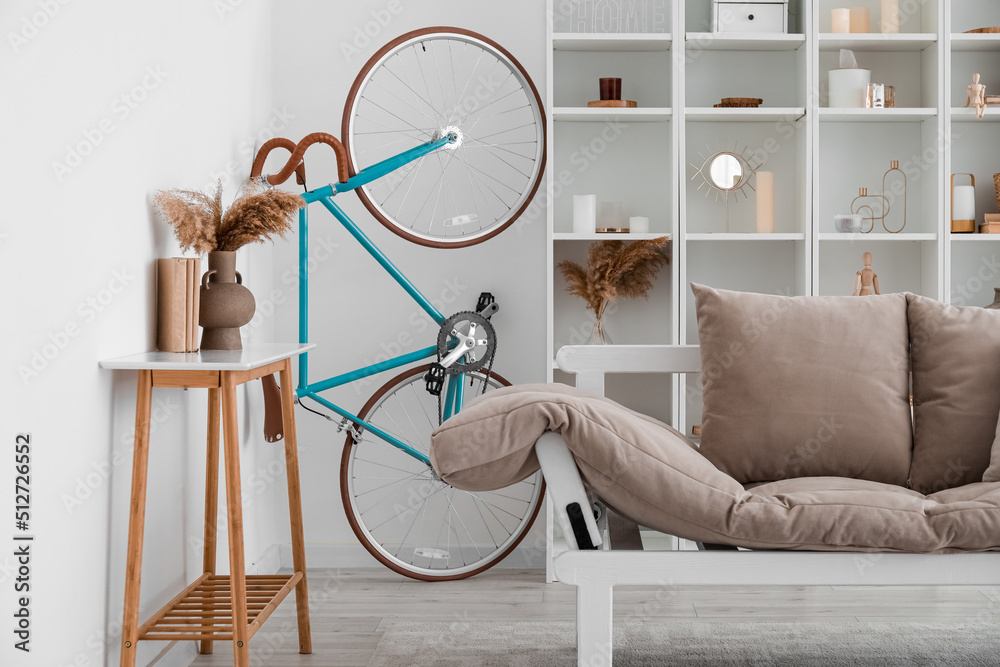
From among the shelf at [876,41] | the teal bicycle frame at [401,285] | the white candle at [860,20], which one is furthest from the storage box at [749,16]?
the teal bicycle frame at [401,285]

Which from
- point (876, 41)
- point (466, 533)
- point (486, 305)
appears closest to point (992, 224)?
point (876, 41)

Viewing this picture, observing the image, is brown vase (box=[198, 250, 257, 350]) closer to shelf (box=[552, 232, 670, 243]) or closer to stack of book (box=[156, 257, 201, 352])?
stack of book (box=[156, 257, 201, 352])

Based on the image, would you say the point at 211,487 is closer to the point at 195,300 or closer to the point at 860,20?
the point at 195,300

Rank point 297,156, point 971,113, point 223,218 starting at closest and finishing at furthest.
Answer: point 223,218 < point 297,156 < point 971,113

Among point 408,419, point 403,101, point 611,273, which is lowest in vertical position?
point 408,419

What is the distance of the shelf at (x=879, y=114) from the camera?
2822mm

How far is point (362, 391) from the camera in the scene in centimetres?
307

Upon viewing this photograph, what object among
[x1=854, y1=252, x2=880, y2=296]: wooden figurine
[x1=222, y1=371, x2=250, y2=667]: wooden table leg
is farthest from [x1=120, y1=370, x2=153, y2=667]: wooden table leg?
[x1=854, y1=252, x2=880, y2=296]: wooden figurine

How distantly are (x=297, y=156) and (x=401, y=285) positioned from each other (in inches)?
22.5

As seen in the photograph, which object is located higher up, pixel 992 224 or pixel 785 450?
pixel 992 224

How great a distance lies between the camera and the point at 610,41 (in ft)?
9.48

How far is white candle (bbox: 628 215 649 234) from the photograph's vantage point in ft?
9.57

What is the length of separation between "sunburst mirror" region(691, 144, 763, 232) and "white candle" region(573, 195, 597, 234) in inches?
17.5

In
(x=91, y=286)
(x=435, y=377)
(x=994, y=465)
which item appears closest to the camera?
(x=91, y=286)
